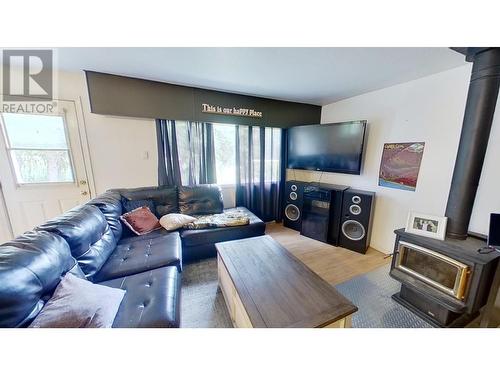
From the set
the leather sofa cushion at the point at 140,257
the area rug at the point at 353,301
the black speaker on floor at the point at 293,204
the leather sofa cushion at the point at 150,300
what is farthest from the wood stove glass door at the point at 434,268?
the leather sofa cushion at the point at 140,257

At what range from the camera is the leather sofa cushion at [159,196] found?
2.38 metres

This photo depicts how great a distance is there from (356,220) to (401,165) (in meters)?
0.91

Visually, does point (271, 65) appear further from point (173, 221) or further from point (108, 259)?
point (108, 259)

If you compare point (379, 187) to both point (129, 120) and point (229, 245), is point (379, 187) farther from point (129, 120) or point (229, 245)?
point (129, 120)

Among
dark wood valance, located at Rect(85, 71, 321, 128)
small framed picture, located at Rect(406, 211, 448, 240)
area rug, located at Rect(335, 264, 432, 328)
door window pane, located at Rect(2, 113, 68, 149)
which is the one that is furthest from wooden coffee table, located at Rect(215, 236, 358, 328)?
door window pane, located at Rect(2, 113, 68, 149)

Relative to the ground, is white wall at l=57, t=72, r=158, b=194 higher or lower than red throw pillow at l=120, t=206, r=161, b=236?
higher

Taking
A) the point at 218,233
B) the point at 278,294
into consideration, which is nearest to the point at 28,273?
the point at 278,294

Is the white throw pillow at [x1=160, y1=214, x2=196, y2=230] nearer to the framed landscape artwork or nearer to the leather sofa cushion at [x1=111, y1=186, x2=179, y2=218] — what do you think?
the leather sofa cushion at [x1=111, y1=186, x2=179, y2=218]

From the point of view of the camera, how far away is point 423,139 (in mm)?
2074

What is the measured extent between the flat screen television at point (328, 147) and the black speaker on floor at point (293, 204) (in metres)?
0.40

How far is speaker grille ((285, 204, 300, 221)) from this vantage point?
127 inches

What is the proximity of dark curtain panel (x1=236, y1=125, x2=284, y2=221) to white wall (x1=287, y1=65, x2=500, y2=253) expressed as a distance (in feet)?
4.43
